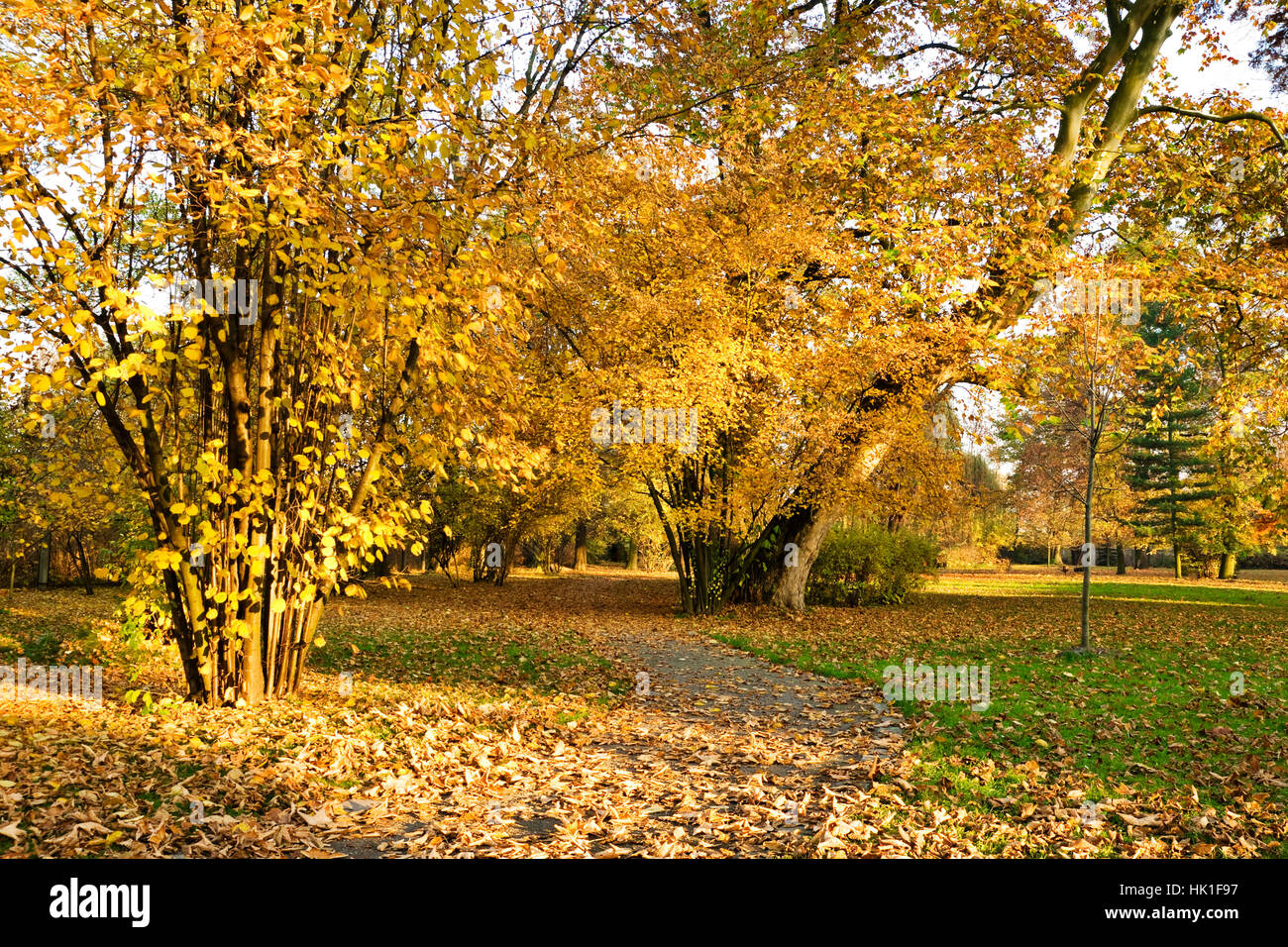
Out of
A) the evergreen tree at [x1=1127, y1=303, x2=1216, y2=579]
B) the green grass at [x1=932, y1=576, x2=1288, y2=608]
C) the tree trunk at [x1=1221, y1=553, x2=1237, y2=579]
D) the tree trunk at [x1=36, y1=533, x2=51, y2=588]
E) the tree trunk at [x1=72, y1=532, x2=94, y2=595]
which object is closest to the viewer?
the tree trunk at [x1=72, y1=532, x2=94, y2=595]

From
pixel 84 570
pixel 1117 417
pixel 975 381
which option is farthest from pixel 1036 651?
pixel 84 570

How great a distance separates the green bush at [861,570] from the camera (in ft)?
60.1

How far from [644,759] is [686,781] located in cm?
56

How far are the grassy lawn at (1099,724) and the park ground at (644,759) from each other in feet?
0.10

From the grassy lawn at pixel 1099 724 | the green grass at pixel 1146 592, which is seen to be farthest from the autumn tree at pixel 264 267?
the green grass at pixel 1146 592

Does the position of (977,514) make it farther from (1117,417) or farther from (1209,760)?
(1209,760)

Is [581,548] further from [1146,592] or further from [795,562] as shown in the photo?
[1146,592]

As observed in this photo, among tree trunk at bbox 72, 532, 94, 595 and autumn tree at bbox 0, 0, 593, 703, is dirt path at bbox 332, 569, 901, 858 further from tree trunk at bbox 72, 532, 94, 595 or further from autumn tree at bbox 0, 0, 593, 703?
tree trunk at bbox 72, 532, 94, 595

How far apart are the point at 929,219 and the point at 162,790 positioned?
36.6 ft

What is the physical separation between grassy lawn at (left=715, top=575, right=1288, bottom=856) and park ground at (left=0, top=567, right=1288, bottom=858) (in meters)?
0.03

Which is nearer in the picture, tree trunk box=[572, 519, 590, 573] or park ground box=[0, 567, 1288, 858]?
park ground box=[0, 567, 1288, 858]

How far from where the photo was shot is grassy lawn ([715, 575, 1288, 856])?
412cm

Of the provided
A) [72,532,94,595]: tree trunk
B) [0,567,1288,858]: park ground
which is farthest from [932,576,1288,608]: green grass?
[72,532,94,595]: tree trunk
